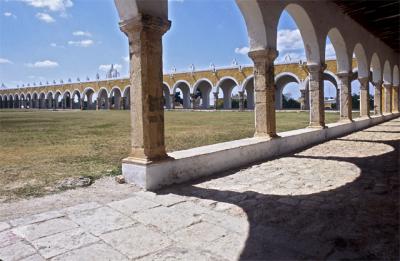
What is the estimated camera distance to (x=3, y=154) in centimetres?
696

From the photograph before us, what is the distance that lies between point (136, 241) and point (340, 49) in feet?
33.8

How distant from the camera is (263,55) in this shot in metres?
6.48

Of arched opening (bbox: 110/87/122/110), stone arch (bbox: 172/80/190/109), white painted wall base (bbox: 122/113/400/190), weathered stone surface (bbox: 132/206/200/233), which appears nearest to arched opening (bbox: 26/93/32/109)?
arched opening (bbox: 110/87/122/110)

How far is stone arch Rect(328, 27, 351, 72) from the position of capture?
33.4ft

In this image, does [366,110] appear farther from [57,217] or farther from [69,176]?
[57,217]

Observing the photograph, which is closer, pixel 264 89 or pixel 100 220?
pixel 100 220

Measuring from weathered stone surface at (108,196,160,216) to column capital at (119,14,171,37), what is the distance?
2.13m

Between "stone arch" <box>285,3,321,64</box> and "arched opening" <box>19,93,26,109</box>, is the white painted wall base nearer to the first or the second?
"stone arch" <box>285,3,321,64</box>

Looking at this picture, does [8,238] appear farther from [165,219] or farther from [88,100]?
[88,100]

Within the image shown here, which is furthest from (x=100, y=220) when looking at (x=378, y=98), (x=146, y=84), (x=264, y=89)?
(x=378, y=98)

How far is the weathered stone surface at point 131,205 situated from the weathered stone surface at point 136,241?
1.55ft

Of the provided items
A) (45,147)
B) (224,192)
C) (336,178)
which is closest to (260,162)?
(336,178)

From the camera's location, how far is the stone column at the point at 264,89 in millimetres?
6504

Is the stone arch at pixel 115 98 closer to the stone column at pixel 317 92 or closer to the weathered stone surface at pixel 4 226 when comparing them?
the stone column at pixel 317 92
